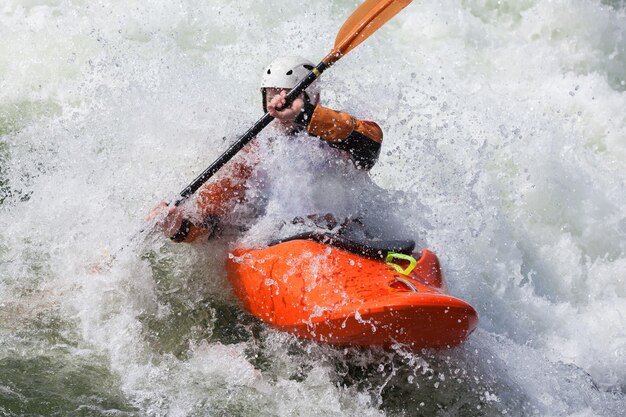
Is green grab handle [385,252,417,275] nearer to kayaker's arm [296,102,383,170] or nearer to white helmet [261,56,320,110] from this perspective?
kayaker's arm [296,102,383,170]

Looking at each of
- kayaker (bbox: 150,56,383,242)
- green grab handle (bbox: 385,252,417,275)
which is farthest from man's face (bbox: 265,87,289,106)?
green grab handle (bbox: 385,252,417,275)

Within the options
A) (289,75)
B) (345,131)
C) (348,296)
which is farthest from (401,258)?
(289,75)

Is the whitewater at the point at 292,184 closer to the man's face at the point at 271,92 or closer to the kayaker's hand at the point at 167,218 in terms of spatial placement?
the kayaker's hand at the point at 167,218

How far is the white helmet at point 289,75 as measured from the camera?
377 cm

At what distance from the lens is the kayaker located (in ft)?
11.9

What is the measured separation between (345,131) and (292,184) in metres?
0.40

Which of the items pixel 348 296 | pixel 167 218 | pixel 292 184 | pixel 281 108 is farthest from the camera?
pixel 292 184

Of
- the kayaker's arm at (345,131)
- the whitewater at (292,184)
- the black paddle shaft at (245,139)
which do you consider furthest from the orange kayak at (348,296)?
the kayaker's arm at (345,131)

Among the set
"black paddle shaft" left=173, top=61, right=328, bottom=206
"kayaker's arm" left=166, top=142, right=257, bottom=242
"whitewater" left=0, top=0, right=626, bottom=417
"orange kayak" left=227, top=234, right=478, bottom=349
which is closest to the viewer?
"orange kayak" left=227, top=234, right=478, bottom=349

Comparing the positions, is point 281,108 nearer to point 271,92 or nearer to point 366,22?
point 271,92

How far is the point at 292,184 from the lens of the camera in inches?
153

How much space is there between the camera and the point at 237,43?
6621mm

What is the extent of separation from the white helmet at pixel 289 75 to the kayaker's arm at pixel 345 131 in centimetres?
16

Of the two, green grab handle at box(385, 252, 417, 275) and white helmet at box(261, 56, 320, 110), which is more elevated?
white helmet at box(261, 56, 320, 110)
